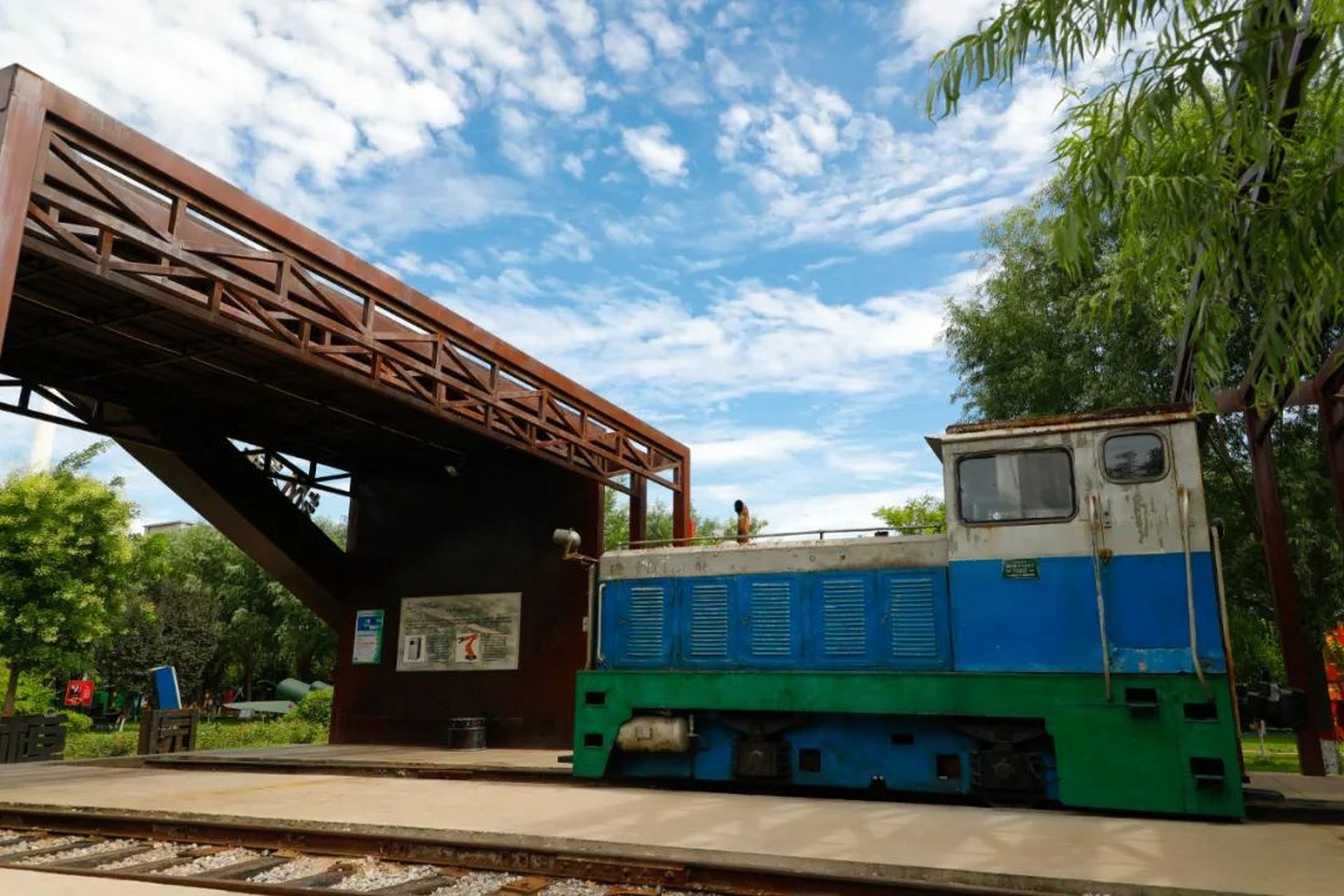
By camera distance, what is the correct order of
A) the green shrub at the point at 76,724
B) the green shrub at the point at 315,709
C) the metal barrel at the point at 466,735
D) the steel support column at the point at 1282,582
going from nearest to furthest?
the steel support column at the point at 1282,582 → the metal barrel at the point at 466,735 → the green shrub at the point at 76,724 → the green shrub at the point at 315,709

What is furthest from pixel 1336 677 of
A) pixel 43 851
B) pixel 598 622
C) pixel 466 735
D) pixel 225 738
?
pixel 225 738

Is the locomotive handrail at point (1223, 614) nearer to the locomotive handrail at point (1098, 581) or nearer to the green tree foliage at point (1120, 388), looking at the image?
the locomotive handrail at point (1098, 581)

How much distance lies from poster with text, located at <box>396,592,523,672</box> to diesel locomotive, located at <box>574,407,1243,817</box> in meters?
6.19

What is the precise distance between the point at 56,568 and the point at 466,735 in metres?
8.71

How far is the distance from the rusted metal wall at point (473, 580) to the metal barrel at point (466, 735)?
0.68 ft

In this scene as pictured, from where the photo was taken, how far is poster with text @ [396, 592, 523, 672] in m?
14.7

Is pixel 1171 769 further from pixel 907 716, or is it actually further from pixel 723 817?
pixel 723 817

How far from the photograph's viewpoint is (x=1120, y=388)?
51.4 feet

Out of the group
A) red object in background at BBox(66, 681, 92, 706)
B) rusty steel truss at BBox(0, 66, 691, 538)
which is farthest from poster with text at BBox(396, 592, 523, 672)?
red object in background at BBox(66, 681, 92, 706)

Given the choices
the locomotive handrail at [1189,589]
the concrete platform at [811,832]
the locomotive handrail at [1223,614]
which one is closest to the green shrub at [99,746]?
the concrete platform at [811,832]

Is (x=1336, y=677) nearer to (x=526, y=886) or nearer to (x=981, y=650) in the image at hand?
(x=981, y=650)

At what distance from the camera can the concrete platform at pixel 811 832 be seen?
458 cm

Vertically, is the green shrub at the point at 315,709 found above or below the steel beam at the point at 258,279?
below

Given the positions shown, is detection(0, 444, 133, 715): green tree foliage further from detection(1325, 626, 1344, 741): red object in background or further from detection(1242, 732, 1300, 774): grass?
detection(1325, 626, 1344, 741): red object in background
